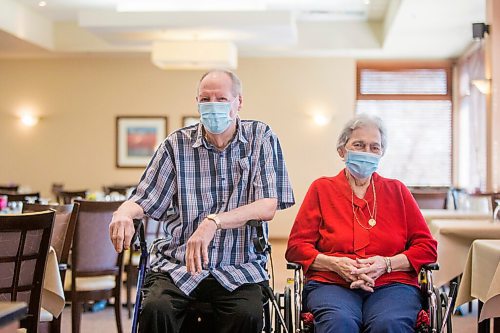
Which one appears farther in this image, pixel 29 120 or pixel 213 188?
pixel 29 120

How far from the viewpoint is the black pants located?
255cm

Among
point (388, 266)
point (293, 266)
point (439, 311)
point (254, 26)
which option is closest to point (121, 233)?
point (293, 266)

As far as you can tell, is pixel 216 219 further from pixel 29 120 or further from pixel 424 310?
pixel 29 120

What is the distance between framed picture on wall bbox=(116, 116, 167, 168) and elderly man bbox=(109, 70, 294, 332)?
8650mm

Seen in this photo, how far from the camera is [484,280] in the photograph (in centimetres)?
317

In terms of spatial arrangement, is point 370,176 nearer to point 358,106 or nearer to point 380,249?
point 380,249

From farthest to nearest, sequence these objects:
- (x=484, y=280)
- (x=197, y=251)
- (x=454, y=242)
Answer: (x=454, y=242), (x=484, y=280), (x=197, y=251)

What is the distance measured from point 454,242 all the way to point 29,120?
8.73 meters

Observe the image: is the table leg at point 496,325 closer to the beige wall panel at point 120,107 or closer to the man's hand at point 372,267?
the man's hand at point 372,267

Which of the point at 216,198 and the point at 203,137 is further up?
the point at 203,137

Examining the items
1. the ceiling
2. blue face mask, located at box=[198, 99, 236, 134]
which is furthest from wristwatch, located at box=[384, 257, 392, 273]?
the ceiling

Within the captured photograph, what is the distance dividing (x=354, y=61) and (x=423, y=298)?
873 centimetres

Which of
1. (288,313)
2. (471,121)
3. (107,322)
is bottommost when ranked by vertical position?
(107,322)

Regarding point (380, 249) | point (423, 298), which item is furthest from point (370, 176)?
point (423, 298)
